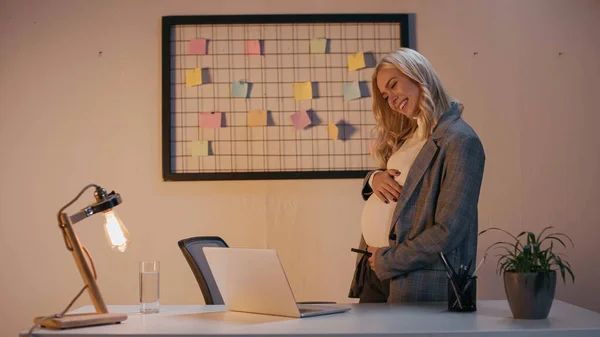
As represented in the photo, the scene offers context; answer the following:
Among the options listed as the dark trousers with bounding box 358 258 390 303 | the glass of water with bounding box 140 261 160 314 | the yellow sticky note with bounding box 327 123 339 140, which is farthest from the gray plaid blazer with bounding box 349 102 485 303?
the yellow sticky note with bounding box 327 123 339 140

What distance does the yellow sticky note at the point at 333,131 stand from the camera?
11.5 ft

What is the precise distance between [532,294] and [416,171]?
705 mm

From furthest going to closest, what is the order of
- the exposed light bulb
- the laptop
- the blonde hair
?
the blonde hair → the exposed light bulb → the laptop

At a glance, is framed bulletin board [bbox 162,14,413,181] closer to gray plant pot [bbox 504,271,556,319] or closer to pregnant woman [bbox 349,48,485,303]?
pregnant woman [bbox 349,48,485,303]

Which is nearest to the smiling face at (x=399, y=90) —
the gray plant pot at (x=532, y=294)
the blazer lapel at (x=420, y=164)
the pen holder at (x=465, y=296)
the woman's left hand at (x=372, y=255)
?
the blazer lapel at (x=420, y=164)

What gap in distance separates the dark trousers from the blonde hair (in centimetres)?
41

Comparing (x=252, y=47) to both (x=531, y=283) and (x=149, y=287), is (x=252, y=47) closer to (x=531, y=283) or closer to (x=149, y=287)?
(x=149, y=287)

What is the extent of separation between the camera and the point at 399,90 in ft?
8.18

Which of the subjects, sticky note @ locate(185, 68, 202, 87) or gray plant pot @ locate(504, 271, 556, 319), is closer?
gray plant pot @ locate(504, 271, 556, 319)

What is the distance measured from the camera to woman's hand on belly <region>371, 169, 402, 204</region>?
241cm

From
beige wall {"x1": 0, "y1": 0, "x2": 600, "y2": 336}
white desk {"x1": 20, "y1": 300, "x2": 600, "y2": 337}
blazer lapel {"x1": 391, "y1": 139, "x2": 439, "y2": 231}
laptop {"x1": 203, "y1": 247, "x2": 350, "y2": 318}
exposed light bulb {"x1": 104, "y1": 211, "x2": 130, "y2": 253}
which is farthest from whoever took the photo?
beige wall {"x1": 0, "y1": 0, "x2": 600, "y2": 336}

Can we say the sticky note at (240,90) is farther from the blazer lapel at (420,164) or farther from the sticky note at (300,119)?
the blazer lapel at (420,164)

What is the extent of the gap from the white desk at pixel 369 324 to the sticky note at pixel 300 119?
63.7 inches

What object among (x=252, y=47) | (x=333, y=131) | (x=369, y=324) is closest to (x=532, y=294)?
(x=369, y=324)
